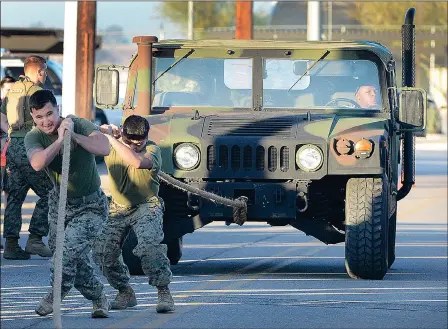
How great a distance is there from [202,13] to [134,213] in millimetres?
81951

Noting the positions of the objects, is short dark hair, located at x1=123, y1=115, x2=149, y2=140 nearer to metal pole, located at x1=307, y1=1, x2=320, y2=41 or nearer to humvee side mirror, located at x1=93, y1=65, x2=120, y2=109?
humvee side mirror, located at x1=93, y1=65, x2=120, y2=109

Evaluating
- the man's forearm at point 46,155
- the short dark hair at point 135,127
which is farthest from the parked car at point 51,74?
the man's forearm at point 46,155

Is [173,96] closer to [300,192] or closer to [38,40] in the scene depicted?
[300,192]

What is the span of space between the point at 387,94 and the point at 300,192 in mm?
1655

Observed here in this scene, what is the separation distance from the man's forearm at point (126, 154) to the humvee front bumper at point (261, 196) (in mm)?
2591

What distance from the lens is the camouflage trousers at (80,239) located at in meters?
10.2

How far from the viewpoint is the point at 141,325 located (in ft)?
33.8

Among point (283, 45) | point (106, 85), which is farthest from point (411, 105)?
point (106, 85)

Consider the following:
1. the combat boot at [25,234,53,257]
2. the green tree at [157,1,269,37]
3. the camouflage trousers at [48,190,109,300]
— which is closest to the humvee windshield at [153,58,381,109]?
the combat boot at [25,234,53,257]

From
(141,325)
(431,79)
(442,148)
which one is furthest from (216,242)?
(431,79)

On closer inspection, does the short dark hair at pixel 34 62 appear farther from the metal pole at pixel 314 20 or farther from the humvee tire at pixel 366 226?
the metal pole at pixel 314 20

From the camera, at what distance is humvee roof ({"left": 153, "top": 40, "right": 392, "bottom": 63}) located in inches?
567

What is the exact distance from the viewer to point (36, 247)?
15.1m

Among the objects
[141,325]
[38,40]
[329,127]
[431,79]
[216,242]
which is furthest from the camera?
[431,79]
